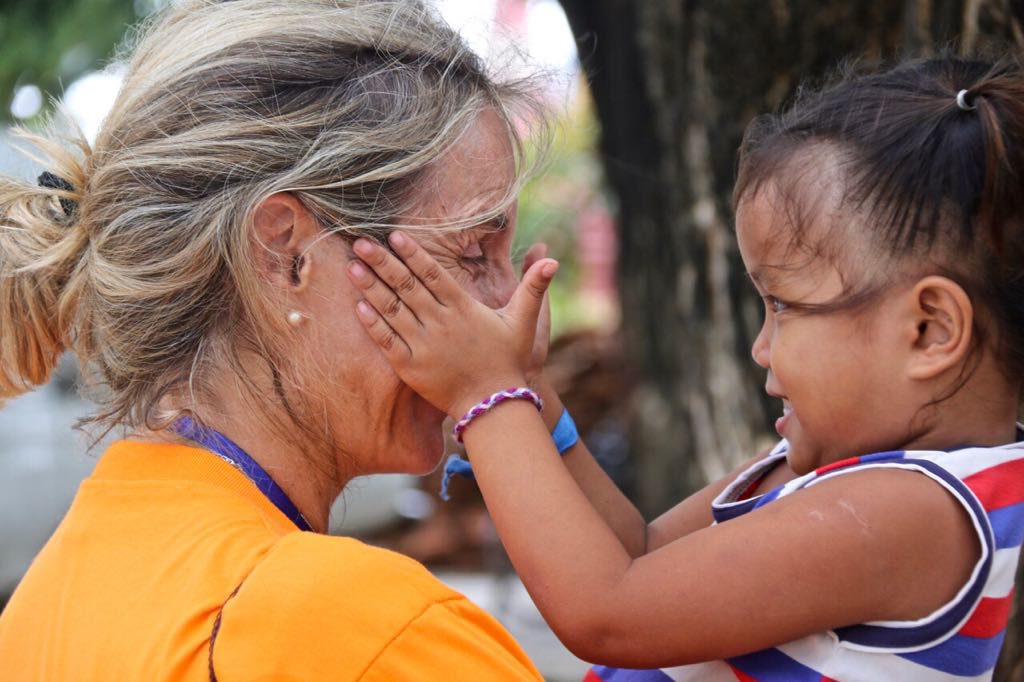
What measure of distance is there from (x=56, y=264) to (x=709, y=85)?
2275mm

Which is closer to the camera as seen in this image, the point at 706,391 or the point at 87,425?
the point at 87,425

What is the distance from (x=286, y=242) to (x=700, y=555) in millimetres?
787

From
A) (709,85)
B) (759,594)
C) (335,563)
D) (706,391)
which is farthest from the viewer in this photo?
(706,391)

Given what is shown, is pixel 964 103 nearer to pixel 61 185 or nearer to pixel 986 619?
pixel 986 619

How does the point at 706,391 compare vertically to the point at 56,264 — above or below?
below

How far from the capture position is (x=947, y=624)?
5.41 feet

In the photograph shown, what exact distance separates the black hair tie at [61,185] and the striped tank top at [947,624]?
125cm

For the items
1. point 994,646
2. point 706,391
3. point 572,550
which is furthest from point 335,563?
point 706,391

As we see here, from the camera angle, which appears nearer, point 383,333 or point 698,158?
point 383,333

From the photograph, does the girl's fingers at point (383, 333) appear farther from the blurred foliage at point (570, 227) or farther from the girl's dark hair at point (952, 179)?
the blurred foliage at point (570, 227)

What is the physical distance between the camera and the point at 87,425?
2074 millimetres

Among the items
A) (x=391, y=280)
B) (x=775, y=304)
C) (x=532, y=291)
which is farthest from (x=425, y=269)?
(x=775, y=304)

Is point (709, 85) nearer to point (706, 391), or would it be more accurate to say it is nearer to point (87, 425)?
point (706, 391)

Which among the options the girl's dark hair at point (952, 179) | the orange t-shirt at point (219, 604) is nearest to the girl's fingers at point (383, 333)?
the orange t-shirt at point (219, 604)
